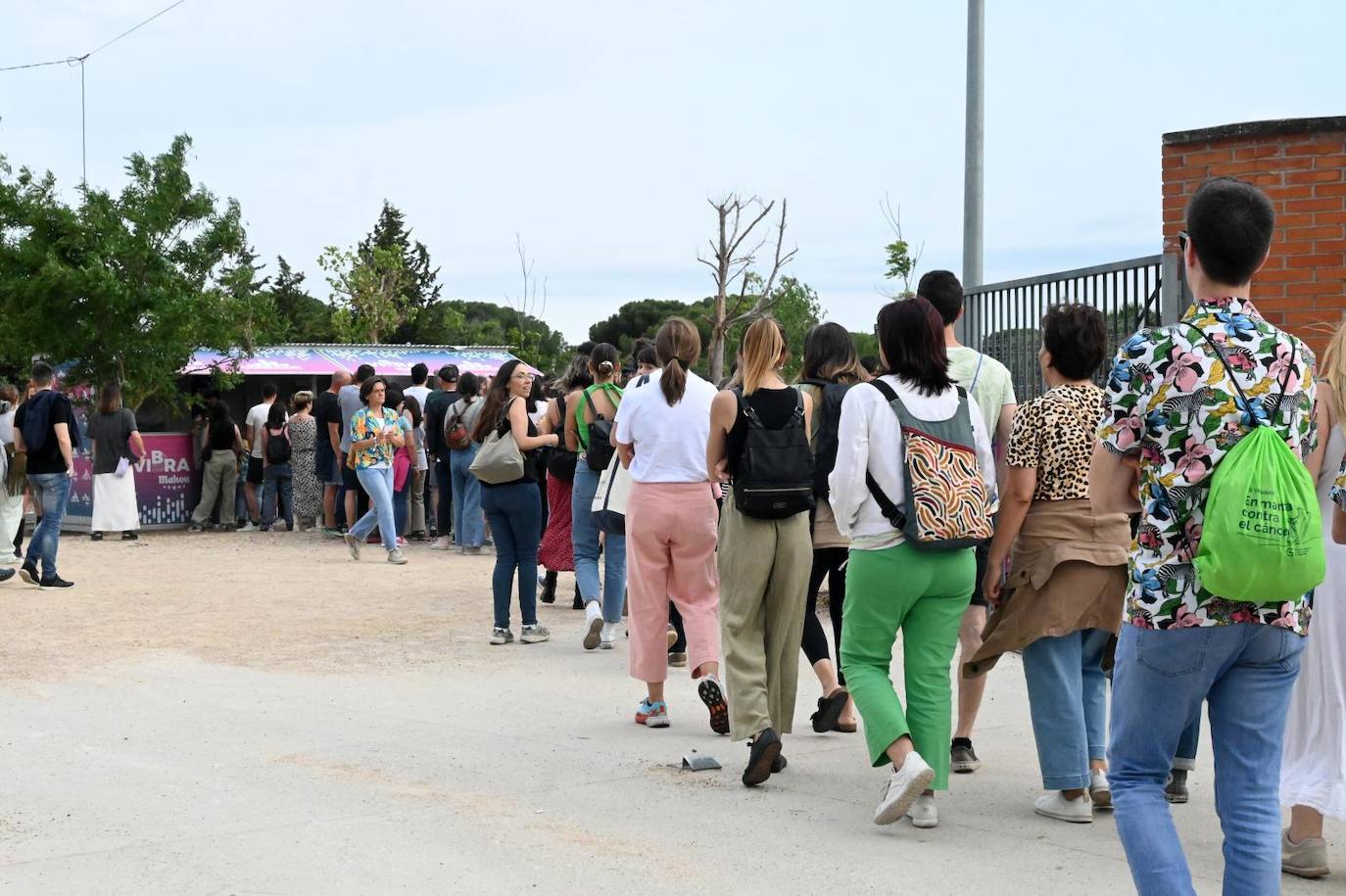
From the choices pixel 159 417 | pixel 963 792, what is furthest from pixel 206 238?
pixel 963 792

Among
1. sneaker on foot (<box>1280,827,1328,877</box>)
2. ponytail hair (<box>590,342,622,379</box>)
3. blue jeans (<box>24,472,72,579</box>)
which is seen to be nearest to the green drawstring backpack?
sneaker on foot (<box>1280,827,1328,877</box>)

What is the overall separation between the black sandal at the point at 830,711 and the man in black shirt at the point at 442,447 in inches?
409

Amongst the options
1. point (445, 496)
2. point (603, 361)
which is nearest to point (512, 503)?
point (603, 361)

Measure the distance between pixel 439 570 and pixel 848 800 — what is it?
9075 millimetres

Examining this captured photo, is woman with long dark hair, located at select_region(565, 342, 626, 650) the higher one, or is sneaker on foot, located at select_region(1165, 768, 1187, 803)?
woman with long dark hair, located at select_region(565, 342, 626, 650)

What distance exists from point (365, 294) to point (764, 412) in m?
39.1

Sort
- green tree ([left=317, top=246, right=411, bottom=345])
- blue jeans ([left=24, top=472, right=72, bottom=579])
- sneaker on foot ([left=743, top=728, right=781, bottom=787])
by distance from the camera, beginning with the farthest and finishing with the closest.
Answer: green tree ([left=317, top=246, right=411, bottom=345])
blue jeans ([left=24, top=472, right=72, bottom=579])
sneaker on foot ([left=743, top=728, right=781, bottom=787])

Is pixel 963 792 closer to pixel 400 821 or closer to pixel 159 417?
pixel 400 821

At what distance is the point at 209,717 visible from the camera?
7.56 meters

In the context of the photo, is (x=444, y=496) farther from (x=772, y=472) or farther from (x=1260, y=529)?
(x=1260, y=529)

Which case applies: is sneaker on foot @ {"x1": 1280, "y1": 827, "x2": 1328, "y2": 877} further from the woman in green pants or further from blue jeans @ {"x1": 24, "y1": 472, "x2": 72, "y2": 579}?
blue jeans @ {"x1": 24, "y1": 472, "x2": 72, "y2": 579}

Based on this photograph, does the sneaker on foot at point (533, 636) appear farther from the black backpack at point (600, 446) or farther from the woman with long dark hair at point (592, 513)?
the black backpack at point (600, 446)

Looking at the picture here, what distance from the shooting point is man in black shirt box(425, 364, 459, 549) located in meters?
17.0

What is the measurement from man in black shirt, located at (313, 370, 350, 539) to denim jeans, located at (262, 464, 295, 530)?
1.00 metres
